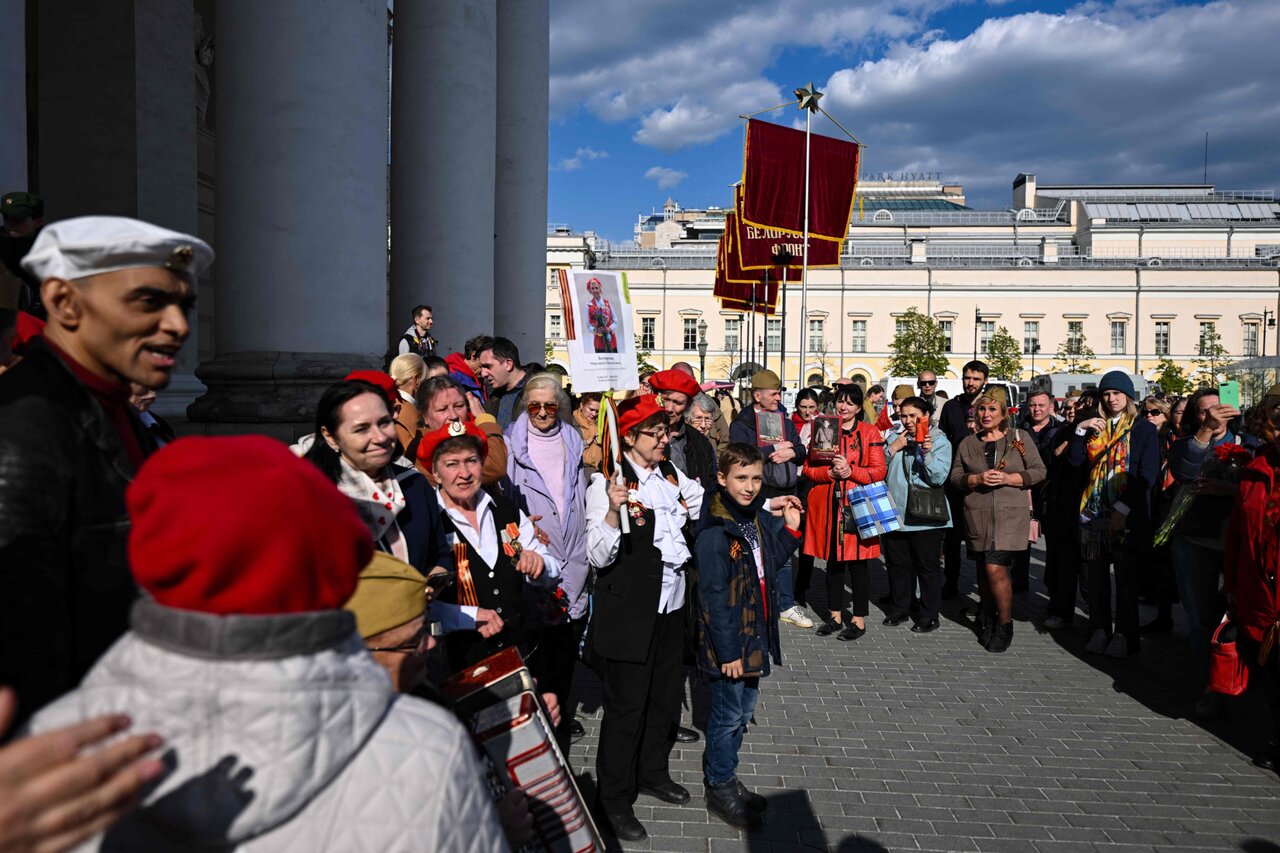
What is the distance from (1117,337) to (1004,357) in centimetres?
1219

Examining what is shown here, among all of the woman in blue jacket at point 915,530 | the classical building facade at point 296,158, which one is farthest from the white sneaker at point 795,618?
the classical building facade at point 296,158

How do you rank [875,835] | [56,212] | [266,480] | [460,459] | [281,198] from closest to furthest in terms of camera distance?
[266,480]
[460,459]
[875,835]
[281,198]
[56,212]

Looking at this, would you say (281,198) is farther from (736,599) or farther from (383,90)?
(736,599)

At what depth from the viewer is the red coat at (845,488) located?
836cm

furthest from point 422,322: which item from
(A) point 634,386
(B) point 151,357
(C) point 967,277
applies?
(C) point 967,277

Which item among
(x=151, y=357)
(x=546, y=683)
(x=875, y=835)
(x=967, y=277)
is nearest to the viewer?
(x=151, y=357)

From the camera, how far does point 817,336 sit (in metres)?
71.6

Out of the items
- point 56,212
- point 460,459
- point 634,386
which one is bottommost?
point 460,459

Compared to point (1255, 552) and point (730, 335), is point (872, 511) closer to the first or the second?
point (1255, 552)

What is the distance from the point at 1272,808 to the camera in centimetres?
488

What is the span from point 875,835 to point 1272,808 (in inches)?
91.4

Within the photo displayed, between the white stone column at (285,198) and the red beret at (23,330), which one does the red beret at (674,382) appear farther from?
the red beret at (23,330)

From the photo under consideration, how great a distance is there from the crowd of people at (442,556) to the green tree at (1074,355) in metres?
62.6

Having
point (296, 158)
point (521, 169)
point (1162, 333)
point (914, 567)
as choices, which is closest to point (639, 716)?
point (296, 158)
